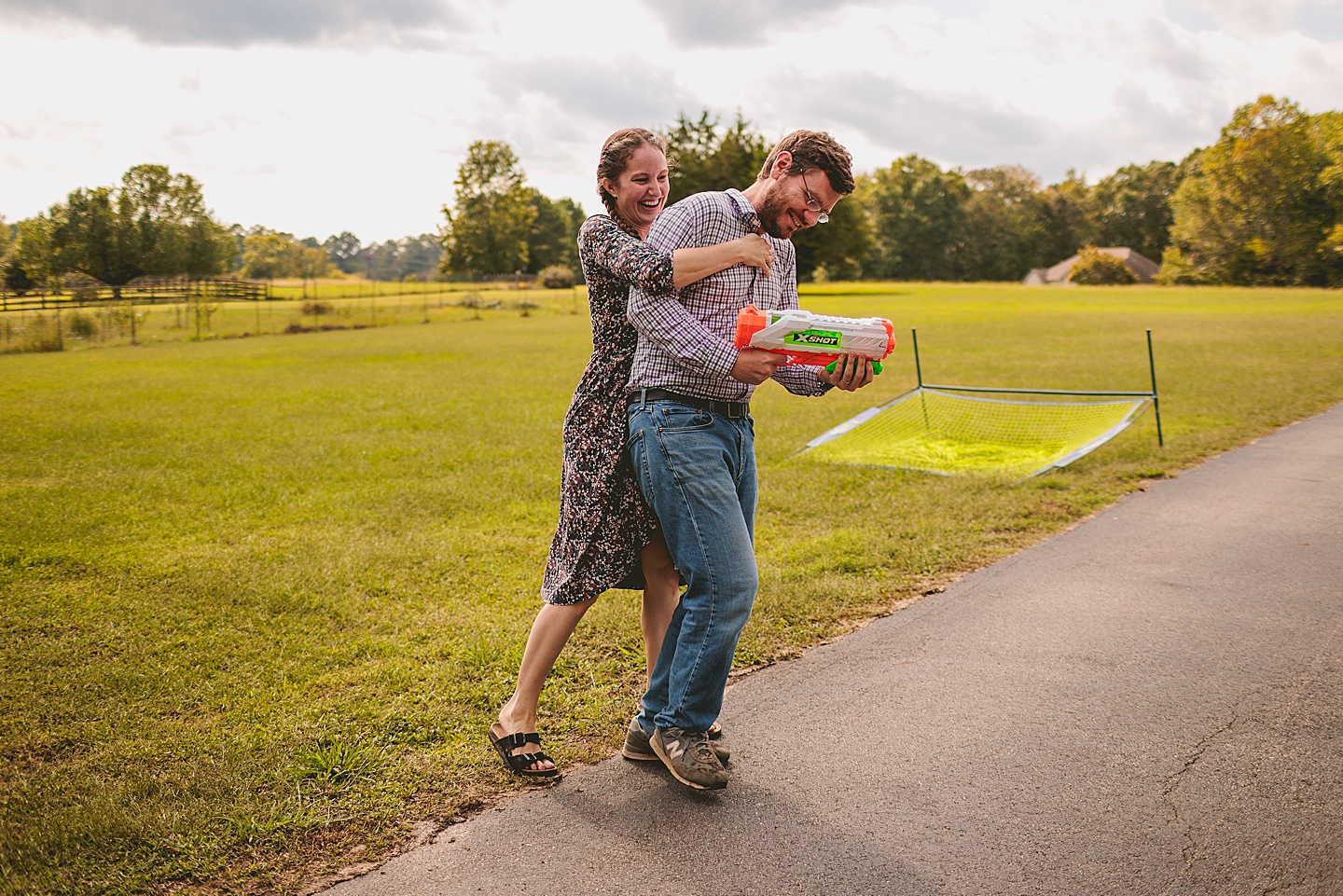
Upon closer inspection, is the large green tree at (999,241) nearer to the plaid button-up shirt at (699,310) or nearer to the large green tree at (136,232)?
the large green tree at (136,232)

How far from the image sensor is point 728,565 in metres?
2.92

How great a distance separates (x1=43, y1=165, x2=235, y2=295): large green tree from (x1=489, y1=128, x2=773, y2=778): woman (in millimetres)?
79862

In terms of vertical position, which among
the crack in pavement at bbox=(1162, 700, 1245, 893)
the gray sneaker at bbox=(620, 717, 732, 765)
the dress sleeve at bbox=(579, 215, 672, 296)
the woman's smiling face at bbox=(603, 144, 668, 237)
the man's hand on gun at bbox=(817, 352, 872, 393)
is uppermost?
the woman's smiling face at bbox=(603, 144, 668, 237)

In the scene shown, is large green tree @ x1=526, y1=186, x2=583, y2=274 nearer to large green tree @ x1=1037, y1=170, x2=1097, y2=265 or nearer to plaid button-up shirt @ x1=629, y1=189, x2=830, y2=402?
large green tree @ x1=1037, y1=170, x2=1097, y2=265

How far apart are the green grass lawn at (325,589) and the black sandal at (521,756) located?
0.20 ft

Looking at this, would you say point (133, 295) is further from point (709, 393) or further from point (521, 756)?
point (709, 393)

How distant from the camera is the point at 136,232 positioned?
71.6 meters

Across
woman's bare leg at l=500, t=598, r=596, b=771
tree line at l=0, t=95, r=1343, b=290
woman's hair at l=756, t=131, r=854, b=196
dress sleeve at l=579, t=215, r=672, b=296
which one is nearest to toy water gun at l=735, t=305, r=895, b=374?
dress sleeve at l=579, t=215, r=672, b=296

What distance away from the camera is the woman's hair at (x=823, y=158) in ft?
9.18

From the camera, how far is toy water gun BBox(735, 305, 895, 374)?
2.71 meters

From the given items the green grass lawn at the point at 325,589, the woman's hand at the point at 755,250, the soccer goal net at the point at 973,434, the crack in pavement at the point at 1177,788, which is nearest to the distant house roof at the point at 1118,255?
the green grass lawn at the point at 325,589

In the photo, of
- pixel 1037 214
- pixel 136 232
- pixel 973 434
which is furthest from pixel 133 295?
pixel 1037 214

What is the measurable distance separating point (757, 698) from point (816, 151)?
227 cm

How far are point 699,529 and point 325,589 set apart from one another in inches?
142
